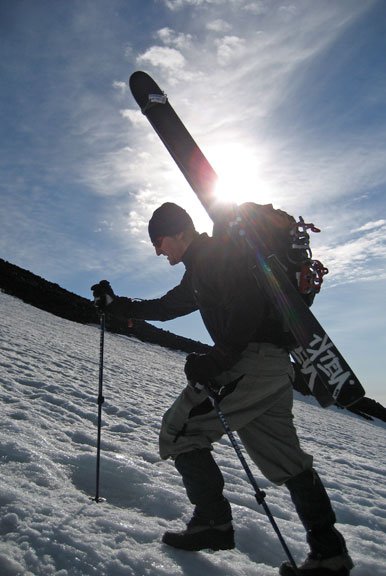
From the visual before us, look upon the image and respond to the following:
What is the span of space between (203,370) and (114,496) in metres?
1.80

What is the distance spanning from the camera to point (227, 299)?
8.77 ft

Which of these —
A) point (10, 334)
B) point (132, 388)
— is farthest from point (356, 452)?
point (10, 334)

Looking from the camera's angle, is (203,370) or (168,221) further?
(168,221)

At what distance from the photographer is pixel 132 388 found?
10.1 metres

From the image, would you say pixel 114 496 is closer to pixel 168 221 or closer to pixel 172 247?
pixel 172 247

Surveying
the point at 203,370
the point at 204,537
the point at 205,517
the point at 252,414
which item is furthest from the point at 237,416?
the point at 204,537

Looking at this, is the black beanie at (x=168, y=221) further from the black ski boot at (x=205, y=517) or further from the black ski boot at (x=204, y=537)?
the black ski boot at (x=204, y=537)

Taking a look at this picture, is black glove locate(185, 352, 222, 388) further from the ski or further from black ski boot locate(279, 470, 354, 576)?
black ski boot locate(279, 470, 354, 576)

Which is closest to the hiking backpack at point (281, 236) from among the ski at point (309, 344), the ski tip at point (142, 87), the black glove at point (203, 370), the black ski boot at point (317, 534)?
the ski at point (309, 344)

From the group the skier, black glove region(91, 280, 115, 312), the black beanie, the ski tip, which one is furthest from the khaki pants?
the ski tip

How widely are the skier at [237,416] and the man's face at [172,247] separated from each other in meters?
0.16

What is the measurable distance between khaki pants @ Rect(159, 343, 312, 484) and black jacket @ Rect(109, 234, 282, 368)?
0.18m

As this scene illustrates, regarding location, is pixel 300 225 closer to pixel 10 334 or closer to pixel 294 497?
pixel 294 497

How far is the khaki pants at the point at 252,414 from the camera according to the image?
2803 millimetres
